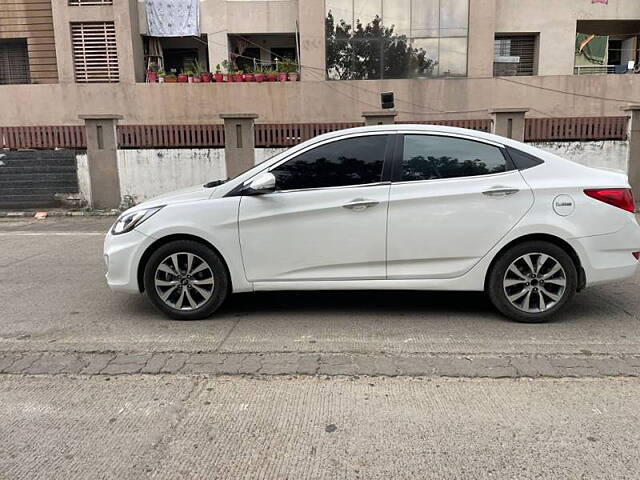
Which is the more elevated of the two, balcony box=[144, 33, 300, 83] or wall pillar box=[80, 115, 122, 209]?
balcony box=[144, 33, 300, 83]

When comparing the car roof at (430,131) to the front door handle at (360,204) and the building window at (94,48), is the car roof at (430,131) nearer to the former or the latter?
the front door handle at (360,204)

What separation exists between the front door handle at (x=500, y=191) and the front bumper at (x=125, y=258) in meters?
2.95

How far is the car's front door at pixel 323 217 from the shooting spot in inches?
186

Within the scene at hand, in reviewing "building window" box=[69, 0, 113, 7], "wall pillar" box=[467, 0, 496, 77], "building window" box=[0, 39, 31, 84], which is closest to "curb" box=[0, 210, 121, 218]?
"building window" box=[69, 0, 113, 7]

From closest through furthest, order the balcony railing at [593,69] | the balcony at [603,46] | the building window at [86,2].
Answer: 1. the building window at [86,2]
2. the balcony railing at [593,69]
3. the balcony at [603,46]

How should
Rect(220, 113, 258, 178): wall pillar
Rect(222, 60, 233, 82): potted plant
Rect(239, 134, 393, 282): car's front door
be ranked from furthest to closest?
Rect(222, 60, 233, 82): potted plant, Rect(220, 113, 258, 178): wall pillar, Rect(239, 134, 393, 282): car's front door

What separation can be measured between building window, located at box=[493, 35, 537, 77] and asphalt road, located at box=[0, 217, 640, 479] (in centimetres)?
1615

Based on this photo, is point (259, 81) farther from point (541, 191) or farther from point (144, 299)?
point (541, 191)

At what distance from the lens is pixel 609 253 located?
4680 millimetres

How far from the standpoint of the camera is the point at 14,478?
2742 millimetres

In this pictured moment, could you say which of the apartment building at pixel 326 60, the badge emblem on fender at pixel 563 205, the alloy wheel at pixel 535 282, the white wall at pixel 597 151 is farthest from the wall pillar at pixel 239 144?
the badge emblem on fender at pixel 563 205

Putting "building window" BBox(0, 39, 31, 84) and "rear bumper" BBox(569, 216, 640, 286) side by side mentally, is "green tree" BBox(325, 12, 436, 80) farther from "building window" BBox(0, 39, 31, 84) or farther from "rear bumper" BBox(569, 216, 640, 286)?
"rear bumper" BBox(569, 216, 640, 286)

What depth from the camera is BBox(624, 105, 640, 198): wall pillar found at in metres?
11.2

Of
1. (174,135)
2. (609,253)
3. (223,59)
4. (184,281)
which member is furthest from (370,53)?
(184,281)
